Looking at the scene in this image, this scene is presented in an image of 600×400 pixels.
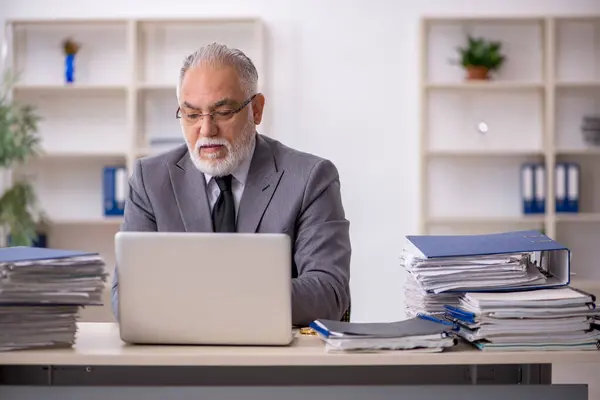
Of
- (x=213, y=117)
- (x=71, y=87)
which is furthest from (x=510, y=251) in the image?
(x=71, y=87)

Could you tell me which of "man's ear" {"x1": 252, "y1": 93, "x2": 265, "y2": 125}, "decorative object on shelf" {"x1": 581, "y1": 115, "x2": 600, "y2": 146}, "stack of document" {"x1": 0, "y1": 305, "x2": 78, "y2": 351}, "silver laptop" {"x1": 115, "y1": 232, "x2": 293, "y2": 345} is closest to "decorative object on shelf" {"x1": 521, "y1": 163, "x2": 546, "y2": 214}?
"decorative object on shelf" {"x1": 581, "y1": 115, "x2": 600, "y2": 146}

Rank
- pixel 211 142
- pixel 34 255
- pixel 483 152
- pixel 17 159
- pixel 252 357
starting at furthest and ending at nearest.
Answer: pixel 483 152, pixel 17 159, pixel 211 142, pixel 34 255, pixel 252 357

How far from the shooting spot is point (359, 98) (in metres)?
5.24

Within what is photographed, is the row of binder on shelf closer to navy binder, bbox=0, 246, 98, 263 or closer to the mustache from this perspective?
the mustache

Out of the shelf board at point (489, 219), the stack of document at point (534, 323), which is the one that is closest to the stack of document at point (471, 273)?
the stack of document at point (534, 323)

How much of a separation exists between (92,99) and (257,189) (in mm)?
3056

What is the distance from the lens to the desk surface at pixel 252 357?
5.08 feet

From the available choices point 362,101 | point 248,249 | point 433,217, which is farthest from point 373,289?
point 248,249

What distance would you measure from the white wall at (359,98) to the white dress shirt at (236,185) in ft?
8.89

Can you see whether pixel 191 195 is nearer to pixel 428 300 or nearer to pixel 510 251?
pixel 428 300

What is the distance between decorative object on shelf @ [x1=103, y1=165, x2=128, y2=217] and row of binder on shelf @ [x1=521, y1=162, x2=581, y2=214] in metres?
2.37

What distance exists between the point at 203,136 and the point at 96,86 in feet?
9.21

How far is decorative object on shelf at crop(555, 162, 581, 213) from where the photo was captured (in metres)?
5.04

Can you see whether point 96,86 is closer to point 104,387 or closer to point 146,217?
point 146,217
